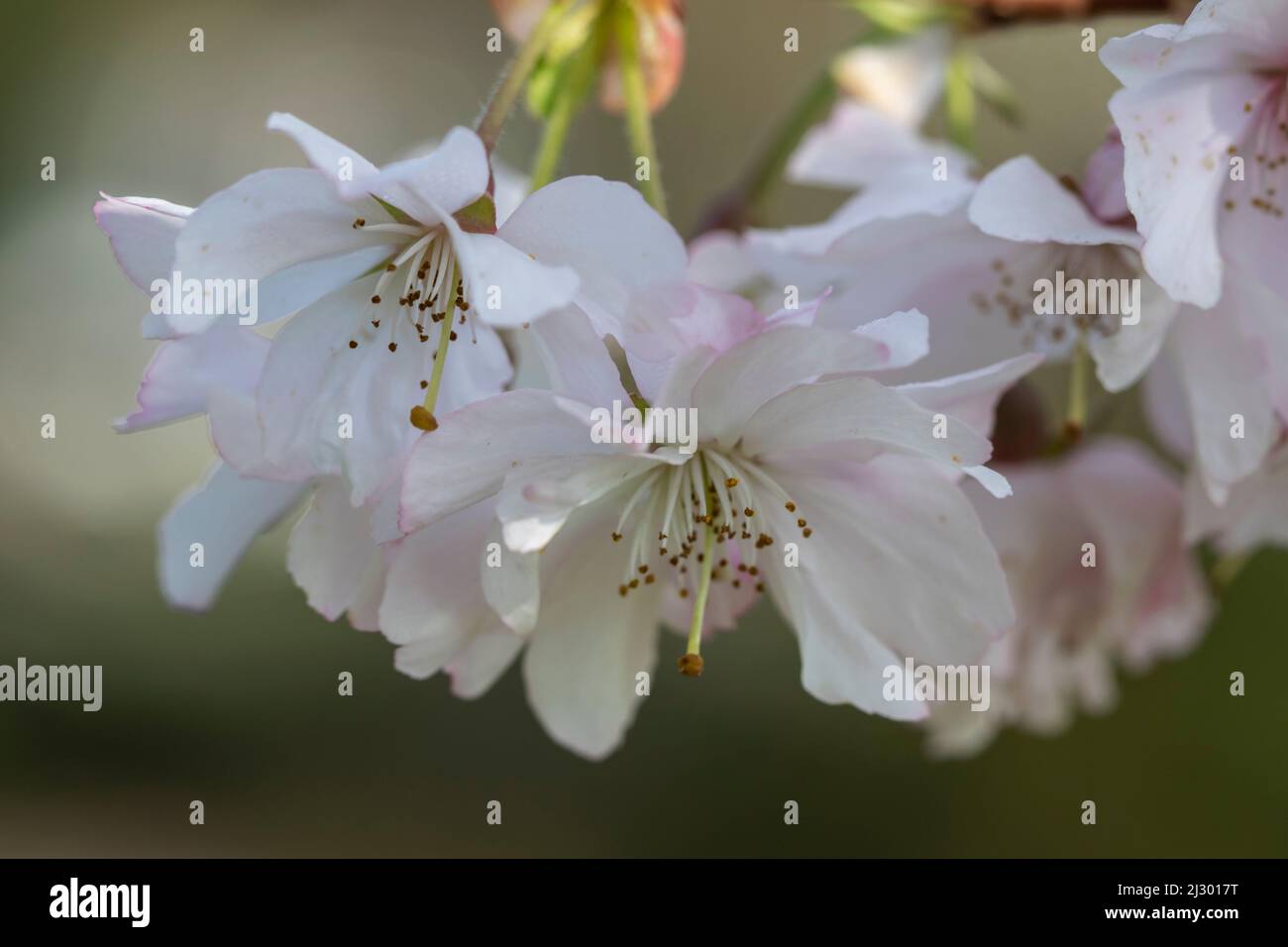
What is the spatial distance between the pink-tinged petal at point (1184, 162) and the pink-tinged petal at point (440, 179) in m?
0.35

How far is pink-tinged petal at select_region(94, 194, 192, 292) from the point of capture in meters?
0.67

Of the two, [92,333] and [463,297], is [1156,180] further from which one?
[92,333]

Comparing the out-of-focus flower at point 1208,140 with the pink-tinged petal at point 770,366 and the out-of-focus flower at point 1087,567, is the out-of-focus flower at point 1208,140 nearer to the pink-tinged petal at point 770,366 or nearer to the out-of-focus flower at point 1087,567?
the pink-tinged petal at point 770,366

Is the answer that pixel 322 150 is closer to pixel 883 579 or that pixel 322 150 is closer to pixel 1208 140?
pixel 883 579

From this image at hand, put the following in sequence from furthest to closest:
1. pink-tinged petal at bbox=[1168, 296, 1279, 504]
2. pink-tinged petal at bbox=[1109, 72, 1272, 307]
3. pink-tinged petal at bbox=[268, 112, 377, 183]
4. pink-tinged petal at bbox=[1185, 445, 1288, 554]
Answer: pink-tinged petal at bbox=[1185, 445, 1288, 554] < pink-tinged petal at bbox=[1168, 296, 1279, 504] < pink-tinged petal at bbox=[1109, 72, 1272, 307] < pink-tinged petal at bbox=[268, 112, 377, 183]

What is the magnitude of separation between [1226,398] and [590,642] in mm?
439

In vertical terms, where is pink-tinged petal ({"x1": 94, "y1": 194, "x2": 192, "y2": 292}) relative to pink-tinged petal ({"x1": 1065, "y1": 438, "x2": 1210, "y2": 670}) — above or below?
above

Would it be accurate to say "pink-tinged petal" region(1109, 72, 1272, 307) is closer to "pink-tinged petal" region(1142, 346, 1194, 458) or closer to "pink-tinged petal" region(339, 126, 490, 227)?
"pink-tinged petal" region(1142, 346, 1194, 458)

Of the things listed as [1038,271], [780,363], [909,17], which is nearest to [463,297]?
[780,363]

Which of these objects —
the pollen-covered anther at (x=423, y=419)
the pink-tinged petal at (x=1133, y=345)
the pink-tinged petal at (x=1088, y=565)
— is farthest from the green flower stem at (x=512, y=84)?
the pink-tinged petal at (x=1088, y=565)

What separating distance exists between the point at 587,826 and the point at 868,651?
9.14 ft

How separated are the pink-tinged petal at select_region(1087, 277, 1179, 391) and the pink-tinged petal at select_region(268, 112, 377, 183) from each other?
439 mm

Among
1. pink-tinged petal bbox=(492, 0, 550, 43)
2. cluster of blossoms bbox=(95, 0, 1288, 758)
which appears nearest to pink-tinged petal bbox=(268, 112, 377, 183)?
cluster of blossoms bbox=(95, 0, 1288, 758)
